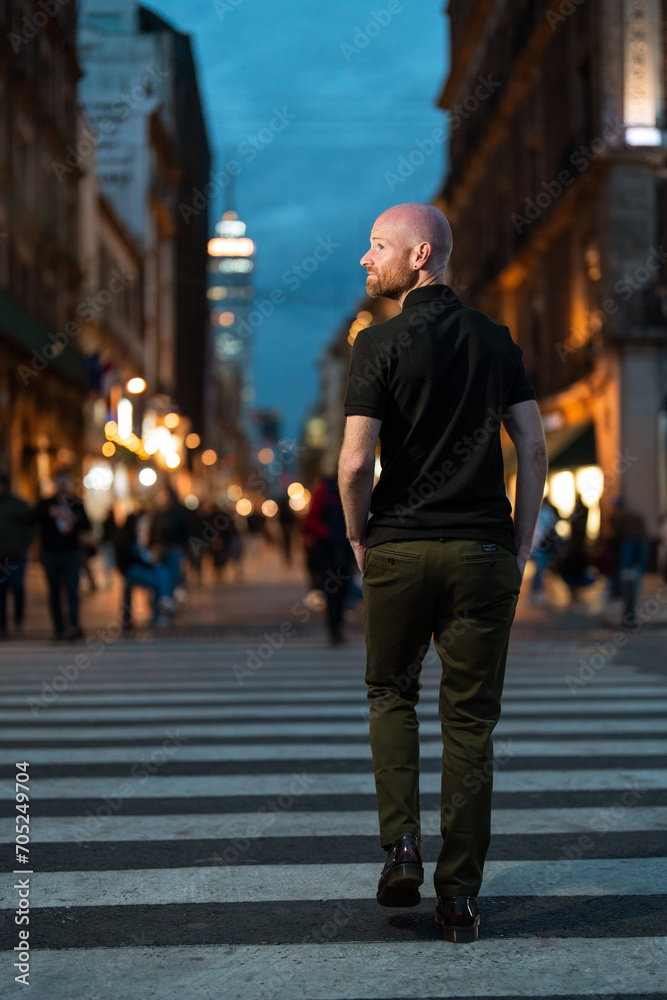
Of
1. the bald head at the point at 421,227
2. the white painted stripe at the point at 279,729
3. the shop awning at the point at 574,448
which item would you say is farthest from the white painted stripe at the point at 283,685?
the shop awning at the point at 574,448

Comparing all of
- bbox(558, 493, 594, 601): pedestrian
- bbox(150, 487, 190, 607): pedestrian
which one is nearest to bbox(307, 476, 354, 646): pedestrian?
bbox(150, 487, 190, 607): pedestrian

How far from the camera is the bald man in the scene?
341 centimetres

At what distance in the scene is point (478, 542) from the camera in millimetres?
3453

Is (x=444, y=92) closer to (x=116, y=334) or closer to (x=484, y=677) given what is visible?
(x=116, y=334)

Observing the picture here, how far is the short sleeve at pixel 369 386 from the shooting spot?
3.45 meters

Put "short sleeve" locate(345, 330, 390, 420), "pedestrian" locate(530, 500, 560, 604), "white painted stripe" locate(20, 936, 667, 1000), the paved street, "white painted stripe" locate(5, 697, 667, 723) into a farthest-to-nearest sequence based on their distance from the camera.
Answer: "pedestrian" locate(530, 500, 560, 604)
"white painted stripe" locate(5, 697, 667, 723)
"short sleeve" locate(345, 330, 390, 420)
the paved street
"white painted stripe" locate(20, 936, 667, 1000)

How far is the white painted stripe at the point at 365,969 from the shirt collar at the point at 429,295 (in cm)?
186

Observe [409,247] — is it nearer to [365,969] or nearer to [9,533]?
[365,969]

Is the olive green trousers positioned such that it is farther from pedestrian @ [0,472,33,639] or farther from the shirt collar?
pedestrian @ [0,472,33,639]

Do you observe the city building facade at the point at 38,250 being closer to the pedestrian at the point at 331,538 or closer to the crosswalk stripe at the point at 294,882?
the pedestrian at the point at 331,538

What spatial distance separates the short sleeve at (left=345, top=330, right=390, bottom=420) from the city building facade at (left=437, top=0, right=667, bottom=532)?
72.7 ft

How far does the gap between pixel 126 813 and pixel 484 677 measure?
226cm

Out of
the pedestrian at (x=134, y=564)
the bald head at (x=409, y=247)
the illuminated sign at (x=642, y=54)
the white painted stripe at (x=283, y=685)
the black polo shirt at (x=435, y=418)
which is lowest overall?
the white painted stripe at (x=283, y=685)

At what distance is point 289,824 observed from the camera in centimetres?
490
